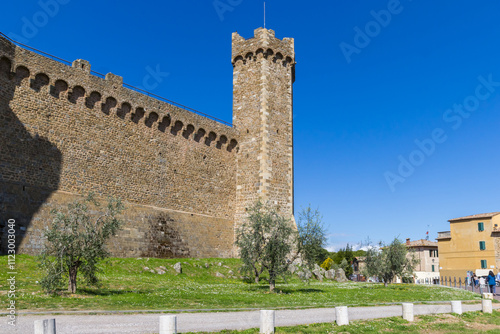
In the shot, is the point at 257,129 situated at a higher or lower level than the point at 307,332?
higher

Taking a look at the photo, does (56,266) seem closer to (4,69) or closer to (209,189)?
(4,69)

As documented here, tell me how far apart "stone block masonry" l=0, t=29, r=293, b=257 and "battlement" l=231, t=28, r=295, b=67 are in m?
0.18

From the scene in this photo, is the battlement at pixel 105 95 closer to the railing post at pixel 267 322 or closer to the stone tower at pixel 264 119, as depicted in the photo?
the stone tower at pixel 264 119

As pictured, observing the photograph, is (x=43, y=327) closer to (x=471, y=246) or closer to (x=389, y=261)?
(x=389, y=261)

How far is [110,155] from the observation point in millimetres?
27531

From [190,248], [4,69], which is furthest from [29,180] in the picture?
[190,248]

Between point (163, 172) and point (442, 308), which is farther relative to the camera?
point (163, 172)

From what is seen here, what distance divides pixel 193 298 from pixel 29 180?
12.5 m

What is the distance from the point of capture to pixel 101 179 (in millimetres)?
26734

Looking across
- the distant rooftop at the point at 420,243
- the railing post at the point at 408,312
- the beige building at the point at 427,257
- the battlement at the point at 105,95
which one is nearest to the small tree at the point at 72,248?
the railing post at the point at 408,312

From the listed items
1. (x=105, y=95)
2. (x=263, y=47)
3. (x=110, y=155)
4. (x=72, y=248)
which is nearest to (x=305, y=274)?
(x=72, y=248)

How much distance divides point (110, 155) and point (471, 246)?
52.2m

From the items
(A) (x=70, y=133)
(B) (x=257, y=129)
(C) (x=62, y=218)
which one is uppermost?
(B) (x=257, y=129)

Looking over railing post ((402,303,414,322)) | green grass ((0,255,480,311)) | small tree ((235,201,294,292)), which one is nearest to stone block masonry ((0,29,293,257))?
green grass ((0,255,480,311))
